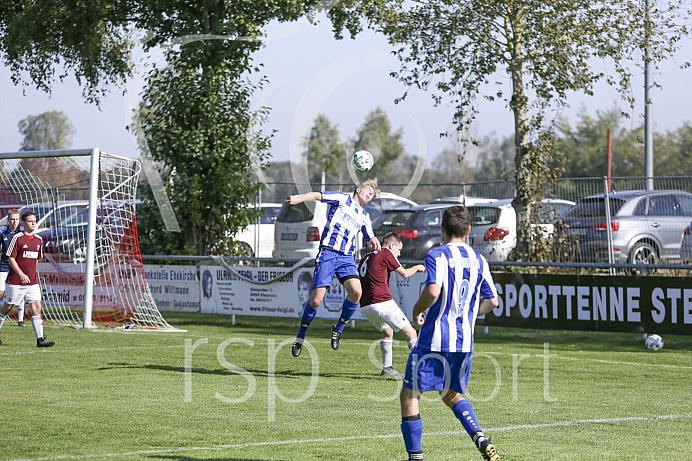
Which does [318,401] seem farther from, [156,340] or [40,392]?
[156,340]

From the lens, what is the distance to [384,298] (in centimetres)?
1085

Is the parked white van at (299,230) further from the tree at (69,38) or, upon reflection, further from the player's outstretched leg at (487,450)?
the player's outstretched leg at (487,450)

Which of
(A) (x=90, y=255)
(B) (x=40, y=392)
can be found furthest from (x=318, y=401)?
(A) (x=90, y=255)

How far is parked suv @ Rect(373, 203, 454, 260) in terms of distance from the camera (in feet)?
70.6

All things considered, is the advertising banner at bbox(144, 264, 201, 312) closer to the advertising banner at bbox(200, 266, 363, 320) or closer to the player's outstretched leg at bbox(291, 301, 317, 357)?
the advertising banner at bbox(200, 266, 363, 320)

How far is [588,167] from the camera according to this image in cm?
8294

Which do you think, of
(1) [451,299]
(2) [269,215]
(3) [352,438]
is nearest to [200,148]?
(2) [269,215]

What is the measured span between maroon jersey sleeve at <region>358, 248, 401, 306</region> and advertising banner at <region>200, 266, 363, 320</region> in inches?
246

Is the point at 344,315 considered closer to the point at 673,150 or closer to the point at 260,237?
the point at 260,237

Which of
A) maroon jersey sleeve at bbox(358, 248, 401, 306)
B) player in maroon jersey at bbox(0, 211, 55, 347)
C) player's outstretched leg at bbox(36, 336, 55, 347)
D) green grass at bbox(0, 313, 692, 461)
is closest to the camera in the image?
green grass at bbox(0, 313, 692, 461)

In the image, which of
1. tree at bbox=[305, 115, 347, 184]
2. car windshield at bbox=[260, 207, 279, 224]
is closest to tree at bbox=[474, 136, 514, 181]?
tree at bbox=[305, 115, 347, 184]

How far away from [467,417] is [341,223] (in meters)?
5.61

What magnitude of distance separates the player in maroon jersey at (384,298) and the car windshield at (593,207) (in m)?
9.11

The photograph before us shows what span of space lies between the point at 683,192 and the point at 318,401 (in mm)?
12555
